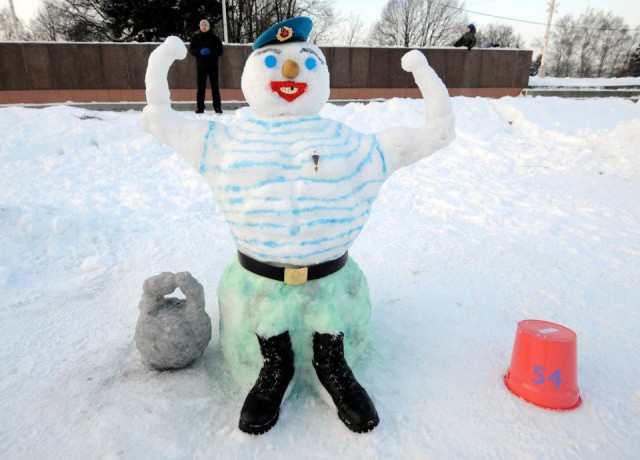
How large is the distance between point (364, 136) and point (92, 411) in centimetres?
157

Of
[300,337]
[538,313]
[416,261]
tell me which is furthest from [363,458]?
[416,261]

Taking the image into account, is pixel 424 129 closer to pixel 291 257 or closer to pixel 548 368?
pixel 291 257

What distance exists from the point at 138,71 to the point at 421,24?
27.2m

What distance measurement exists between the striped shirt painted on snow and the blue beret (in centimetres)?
33

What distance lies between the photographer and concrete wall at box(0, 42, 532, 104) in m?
8.94

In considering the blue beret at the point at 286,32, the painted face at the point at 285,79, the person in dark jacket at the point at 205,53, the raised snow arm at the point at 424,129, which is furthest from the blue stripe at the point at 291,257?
the person in dark jacket at the point at 205,53

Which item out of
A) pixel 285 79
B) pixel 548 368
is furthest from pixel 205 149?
pixel 548 368

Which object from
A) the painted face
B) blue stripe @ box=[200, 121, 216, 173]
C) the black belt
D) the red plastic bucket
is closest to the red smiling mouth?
the painted face

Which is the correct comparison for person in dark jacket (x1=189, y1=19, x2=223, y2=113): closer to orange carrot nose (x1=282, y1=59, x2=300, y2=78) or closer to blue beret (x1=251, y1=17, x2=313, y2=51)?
blue beret (x1=251, y1=17, x2=313, y2=51)

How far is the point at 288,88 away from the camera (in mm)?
1722

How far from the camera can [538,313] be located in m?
2.55

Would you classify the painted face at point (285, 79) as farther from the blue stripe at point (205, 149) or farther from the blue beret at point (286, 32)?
the blue stripe at point (205, 149)

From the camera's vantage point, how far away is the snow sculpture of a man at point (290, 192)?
65.3 inches

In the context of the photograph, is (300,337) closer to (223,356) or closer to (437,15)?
(223,356)
